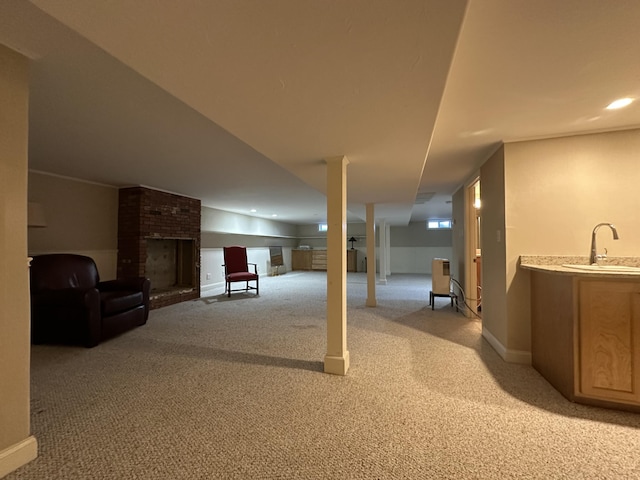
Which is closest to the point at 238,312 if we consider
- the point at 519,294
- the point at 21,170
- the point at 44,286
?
the point at 44,286

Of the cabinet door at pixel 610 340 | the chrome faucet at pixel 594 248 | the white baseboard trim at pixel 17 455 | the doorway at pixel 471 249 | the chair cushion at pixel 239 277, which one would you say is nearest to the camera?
the white baseboard trim at pixel 17 455

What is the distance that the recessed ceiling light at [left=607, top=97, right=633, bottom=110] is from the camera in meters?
1.82

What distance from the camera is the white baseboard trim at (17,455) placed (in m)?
1.27

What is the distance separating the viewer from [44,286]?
10.3 ft

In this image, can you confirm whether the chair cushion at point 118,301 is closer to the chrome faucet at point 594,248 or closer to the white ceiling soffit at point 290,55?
the white ceiling soffit at point 290,55

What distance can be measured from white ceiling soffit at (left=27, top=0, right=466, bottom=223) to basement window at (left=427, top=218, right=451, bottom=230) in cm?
970

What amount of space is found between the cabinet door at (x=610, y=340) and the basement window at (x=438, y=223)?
923 cm

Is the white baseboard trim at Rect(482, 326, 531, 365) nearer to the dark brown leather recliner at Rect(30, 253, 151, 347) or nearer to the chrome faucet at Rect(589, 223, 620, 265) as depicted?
the chrome faucet at Rect(589, 223, 620, 265)

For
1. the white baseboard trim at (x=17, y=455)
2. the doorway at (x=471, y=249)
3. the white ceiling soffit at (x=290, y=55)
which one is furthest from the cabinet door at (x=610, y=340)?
the white baseboard trim at (x=17, y=455)

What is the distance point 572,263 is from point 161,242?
6416mm

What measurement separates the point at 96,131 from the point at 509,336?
13.6ft

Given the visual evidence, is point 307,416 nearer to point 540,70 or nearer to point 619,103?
point 540,70

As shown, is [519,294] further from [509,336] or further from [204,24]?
[204,24]

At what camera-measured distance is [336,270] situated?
2.40 m
